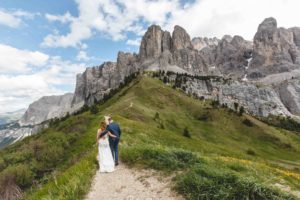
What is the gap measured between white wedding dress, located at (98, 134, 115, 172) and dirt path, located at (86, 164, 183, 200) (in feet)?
3.20

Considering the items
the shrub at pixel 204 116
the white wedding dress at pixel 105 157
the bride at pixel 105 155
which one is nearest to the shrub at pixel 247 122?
the shrub at pixel 204 116

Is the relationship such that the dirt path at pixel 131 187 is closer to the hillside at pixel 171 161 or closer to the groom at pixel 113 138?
the hillside at pixel 171 161

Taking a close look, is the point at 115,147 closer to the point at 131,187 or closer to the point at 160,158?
the point at 160,158

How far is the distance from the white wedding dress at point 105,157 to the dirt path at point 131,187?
Result: 0.98 metres

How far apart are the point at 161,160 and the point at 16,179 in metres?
21.6

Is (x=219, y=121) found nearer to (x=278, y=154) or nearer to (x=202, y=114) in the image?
(x=202, y=114)

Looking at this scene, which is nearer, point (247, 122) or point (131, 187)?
point (131, 187)

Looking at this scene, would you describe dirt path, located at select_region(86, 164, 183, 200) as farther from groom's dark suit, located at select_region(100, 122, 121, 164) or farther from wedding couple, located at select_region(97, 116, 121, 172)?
groom's dark suit, located at select_region(100, 122, 121, 164)

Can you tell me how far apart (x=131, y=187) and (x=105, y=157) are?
5.44 m

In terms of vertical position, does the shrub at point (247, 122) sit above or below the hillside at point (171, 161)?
below

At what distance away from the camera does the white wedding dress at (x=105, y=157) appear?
65.7 ft

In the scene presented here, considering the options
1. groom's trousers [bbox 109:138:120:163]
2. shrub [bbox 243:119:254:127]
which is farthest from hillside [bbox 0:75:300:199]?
shrub [bbox 243:119:254:127]

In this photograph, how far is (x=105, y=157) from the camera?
20500mm

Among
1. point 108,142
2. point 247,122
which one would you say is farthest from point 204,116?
point 108,142
